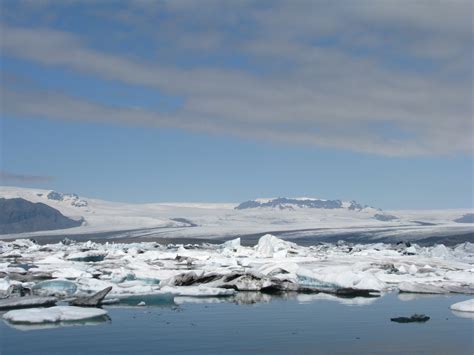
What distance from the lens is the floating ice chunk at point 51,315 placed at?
10703mm

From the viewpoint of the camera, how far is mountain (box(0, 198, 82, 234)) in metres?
143

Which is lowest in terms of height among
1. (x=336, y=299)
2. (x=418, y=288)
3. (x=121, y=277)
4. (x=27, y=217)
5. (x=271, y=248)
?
(x=336, y=299)

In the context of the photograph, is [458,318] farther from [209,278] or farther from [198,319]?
[209,278]

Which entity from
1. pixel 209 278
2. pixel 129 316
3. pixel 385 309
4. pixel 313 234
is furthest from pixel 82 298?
pixel 313 234

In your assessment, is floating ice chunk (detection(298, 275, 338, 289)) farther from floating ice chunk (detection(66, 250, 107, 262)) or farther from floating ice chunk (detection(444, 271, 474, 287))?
floating ice chunk (detection(66, 250, 107, 262))

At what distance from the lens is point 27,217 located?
14538 centimetres

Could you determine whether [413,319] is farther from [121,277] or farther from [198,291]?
[121,277]

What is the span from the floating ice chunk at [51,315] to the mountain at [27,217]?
13618 cm

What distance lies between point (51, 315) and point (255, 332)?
11.9 feet

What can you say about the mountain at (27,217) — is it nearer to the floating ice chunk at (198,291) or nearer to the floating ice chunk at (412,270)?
the floating ice chunk at (412,270)

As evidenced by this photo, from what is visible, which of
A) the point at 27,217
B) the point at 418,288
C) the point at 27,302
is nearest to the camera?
the point at 27,302

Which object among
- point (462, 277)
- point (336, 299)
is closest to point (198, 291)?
point (336, 299)

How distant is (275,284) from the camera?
54.5ft

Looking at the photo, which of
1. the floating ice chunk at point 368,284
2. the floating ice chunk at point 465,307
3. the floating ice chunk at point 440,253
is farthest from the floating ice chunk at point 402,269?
the floating ice chunk at point 465,307
